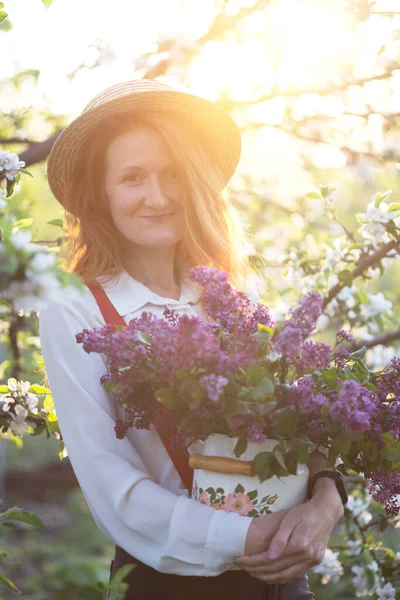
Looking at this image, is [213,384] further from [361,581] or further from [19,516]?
[361,581]

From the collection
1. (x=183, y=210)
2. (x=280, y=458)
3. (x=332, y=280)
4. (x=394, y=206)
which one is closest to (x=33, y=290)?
(x=280, y=458)

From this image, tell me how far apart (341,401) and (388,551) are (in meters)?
1.42

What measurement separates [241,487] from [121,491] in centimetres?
24

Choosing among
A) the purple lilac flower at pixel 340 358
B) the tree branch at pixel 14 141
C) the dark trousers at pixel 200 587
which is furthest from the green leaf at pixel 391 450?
the tree branch at pixel 14 141

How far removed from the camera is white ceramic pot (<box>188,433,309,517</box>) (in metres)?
1.42

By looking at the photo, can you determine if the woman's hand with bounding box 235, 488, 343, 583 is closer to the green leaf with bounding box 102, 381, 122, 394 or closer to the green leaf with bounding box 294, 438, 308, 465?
the green leaf with bounding box 294, 438, 308, 465

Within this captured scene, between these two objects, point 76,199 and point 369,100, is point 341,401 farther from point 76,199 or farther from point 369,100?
point 369,100

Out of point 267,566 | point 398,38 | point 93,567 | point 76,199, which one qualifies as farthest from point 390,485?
point 93,567

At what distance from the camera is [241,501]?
1447mm

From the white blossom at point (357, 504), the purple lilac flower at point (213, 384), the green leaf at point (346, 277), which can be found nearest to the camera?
the purple lilac flower at point (213, 384)

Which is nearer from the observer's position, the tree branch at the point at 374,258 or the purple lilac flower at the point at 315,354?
the purple lilac flower at the point at 315,354

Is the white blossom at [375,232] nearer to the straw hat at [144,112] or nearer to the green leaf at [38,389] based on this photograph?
the straw hat at [144,112]

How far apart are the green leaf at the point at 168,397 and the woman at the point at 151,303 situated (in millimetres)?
267

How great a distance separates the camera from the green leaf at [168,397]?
1.32 metres
